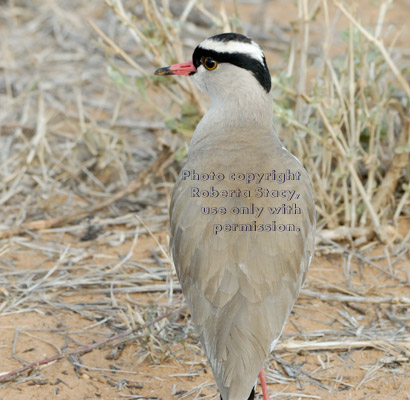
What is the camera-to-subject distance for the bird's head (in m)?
3.95

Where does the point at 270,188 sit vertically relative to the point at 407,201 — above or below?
above

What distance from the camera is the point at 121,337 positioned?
4086mm

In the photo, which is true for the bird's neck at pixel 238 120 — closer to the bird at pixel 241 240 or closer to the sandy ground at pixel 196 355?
the bird at pixel 241 240

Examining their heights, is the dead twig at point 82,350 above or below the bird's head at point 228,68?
below

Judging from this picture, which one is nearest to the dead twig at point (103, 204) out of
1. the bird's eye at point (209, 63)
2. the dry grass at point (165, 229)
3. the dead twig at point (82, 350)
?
the dry grass at point (165, 229)

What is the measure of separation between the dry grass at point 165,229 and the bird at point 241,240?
65cm

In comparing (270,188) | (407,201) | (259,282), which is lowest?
(407,201)

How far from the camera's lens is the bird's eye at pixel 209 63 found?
4.16 metres

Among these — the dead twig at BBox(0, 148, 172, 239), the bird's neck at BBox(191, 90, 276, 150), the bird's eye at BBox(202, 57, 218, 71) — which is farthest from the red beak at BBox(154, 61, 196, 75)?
the dead twig at BBox(0, 148, 172, 239)

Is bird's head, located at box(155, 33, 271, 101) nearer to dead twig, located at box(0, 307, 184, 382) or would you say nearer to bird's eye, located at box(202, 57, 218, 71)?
bird's eye, located at box(202, 57, 218, 71)

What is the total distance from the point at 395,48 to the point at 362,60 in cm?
313

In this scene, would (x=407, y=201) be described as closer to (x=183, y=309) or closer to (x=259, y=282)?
(x=183, y=309)

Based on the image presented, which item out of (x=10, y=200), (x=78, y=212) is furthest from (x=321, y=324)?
(x=10, y=200)

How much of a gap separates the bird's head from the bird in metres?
0.01
